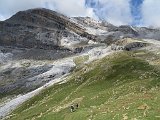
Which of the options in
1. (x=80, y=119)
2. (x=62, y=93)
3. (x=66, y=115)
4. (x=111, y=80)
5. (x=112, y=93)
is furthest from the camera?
(x=62, y=93)

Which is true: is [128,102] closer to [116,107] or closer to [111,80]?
[116,107]

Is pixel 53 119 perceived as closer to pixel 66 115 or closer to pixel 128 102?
pixel 66 115

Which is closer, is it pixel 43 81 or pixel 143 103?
pixel 143 103

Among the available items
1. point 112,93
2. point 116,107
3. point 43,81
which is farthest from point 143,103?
point 43,81

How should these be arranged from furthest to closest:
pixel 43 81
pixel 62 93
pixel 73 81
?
pixel 43 81 → pixel 73 81 → pixel 62 93

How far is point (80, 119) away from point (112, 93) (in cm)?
2396

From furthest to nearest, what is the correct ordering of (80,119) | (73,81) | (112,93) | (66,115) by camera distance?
(73,81) → (112,93) → (66,115) → (80,119)

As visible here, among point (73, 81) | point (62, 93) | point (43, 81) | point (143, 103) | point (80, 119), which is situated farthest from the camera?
point (43, 81)

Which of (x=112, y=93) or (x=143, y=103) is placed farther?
(x=112, y=93)

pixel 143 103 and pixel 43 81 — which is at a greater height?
pixel 143 103

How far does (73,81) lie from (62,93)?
18.7m

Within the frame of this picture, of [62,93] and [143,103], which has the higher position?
[143,103]

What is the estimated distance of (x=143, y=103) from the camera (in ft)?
159

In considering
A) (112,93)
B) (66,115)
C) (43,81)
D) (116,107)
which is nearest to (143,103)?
(116,107)
